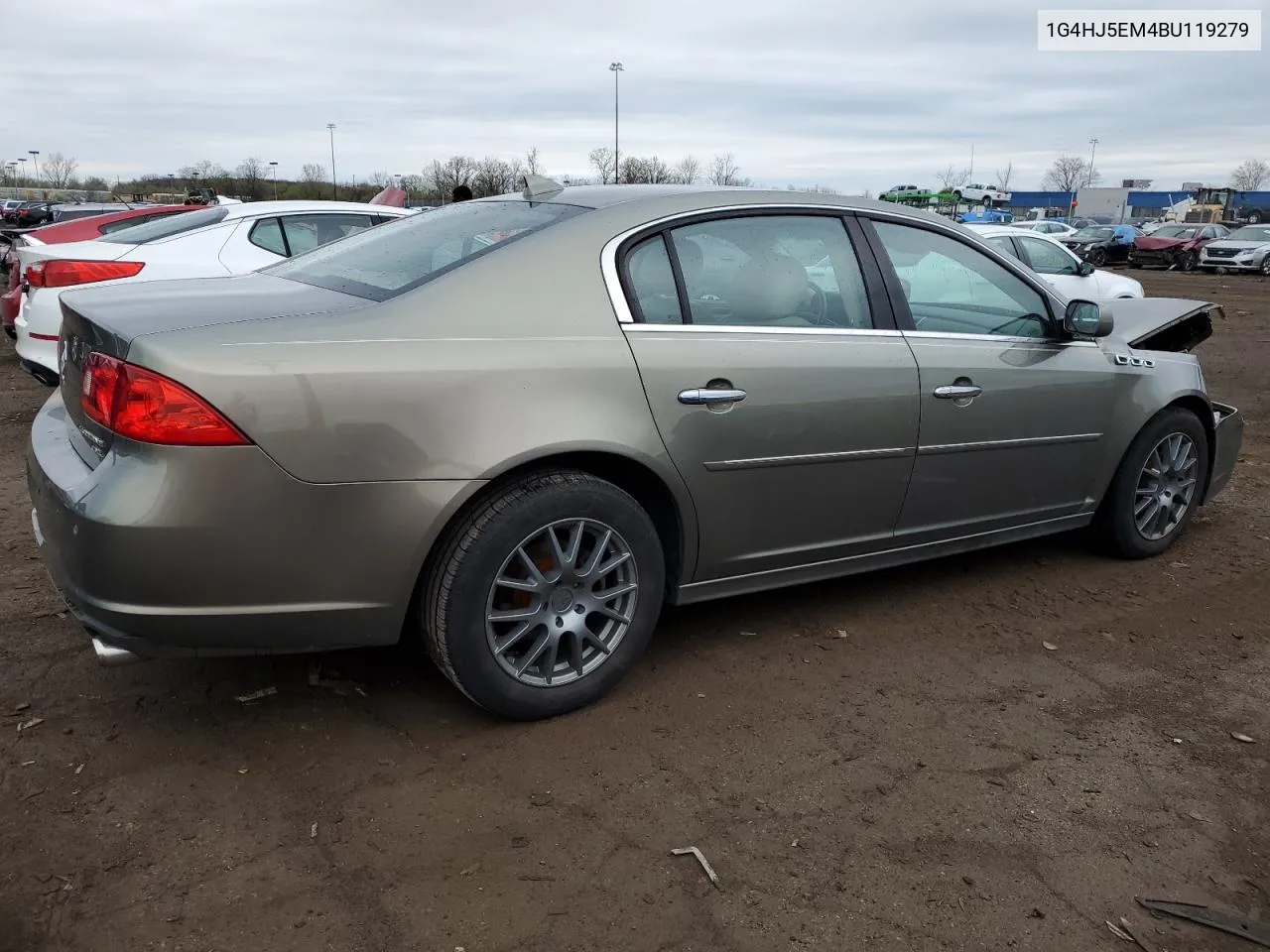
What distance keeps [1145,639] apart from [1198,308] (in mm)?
1762

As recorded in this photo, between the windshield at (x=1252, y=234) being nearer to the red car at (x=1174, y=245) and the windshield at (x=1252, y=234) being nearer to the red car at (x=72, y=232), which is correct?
the red car at (x=1174, y=245)

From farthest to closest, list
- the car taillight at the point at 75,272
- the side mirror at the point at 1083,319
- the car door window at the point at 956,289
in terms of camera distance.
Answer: the car taillight at the point at 75,272, the side mirror at the point at 1083,319, the car door window at the point at 956,289

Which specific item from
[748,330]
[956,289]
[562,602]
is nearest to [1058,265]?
[956,289]

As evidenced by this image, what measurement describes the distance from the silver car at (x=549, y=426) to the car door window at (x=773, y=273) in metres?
0.01

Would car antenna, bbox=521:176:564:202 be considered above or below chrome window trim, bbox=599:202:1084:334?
above

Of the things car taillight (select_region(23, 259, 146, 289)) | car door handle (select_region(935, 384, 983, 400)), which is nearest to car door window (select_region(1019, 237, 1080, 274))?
car door handle (select_region(935, 384, 983, 400))

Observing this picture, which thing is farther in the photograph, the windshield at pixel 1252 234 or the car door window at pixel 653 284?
the windshield at pixel 1252 234

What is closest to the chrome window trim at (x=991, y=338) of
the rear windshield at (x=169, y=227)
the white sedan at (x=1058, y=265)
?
the rear windshield at (x=169, y=227)

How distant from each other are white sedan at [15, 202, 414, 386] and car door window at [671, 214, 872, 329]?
358 cm

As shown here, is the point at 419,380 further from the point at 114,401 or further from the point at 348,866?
the point at 348,866

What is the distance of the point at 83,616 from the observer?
2.64 metres

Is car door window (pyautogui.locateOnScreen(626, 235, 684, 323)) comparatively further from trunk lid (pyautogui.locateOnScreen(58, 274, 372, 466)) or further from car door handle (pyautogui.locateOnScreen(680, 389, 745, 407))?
trunk lid (pyautogui.locateOnScreen(58, 274, 372, 466))

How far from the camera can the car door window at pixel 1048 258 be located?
11.5 metres

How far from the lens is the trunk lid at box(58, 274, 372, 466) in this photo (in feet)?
8.71
